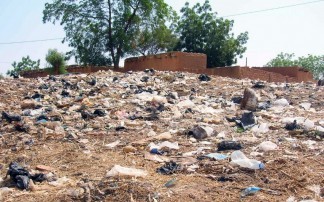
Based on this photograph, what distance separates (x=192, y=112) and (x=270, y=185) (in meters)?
2.61

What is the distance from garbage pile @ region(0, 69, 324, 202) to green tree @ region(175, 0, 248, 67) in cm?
1084

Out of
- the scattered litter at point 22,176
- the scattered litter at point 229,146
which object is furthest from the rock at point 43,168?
the scattered litter at point 229,146

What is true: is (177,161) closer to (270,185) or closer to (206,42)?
(270,185)

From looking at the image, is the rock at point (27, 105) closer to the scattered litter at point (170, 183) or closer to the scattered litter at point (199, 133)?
the scattered litter at point (199, 133)

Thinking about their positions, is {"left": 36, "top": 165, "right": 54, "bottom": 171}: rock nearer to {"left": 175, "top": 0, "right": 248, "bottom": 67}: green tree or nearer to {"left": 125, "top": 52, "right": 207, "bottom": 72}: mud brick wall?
{"left": 125, "top": 52, "right": 207, "bottom": 72}: mud brick wall

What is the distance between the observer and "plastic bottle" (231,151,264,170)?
2850 mm

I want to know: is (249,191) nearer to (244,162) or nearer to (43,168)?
(244,162)

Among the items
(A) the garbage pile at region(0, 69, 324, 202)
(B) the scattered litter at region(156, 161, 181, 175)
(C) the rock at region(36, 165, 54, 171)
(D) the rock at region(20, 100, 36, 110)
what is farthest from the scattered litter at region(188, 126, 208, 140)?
(D) the rock at region(20, 100, 36, 110)

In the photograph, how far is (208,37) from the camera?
57.9ft

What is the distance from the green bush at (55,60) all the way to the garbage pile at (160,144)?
20.2 feet

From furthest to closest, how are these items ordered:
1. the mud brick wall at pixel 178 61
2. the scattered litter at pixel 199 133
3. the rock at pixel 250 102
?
the mud brick wall at pixel 178 61 < the rock at pixel 250 102 < the scattered litter at pixel 199 133

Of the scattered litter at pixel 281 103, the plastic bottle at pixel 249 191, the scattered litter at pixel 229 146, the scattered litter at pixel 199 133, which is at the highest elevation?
the scattered litter at pixel 281 103

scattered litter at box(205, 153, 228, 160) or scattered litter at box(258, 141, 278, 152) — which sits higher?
scattered litter at box(258, 141, 278, 152)

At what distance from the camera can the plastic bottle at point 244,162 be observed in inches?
112
